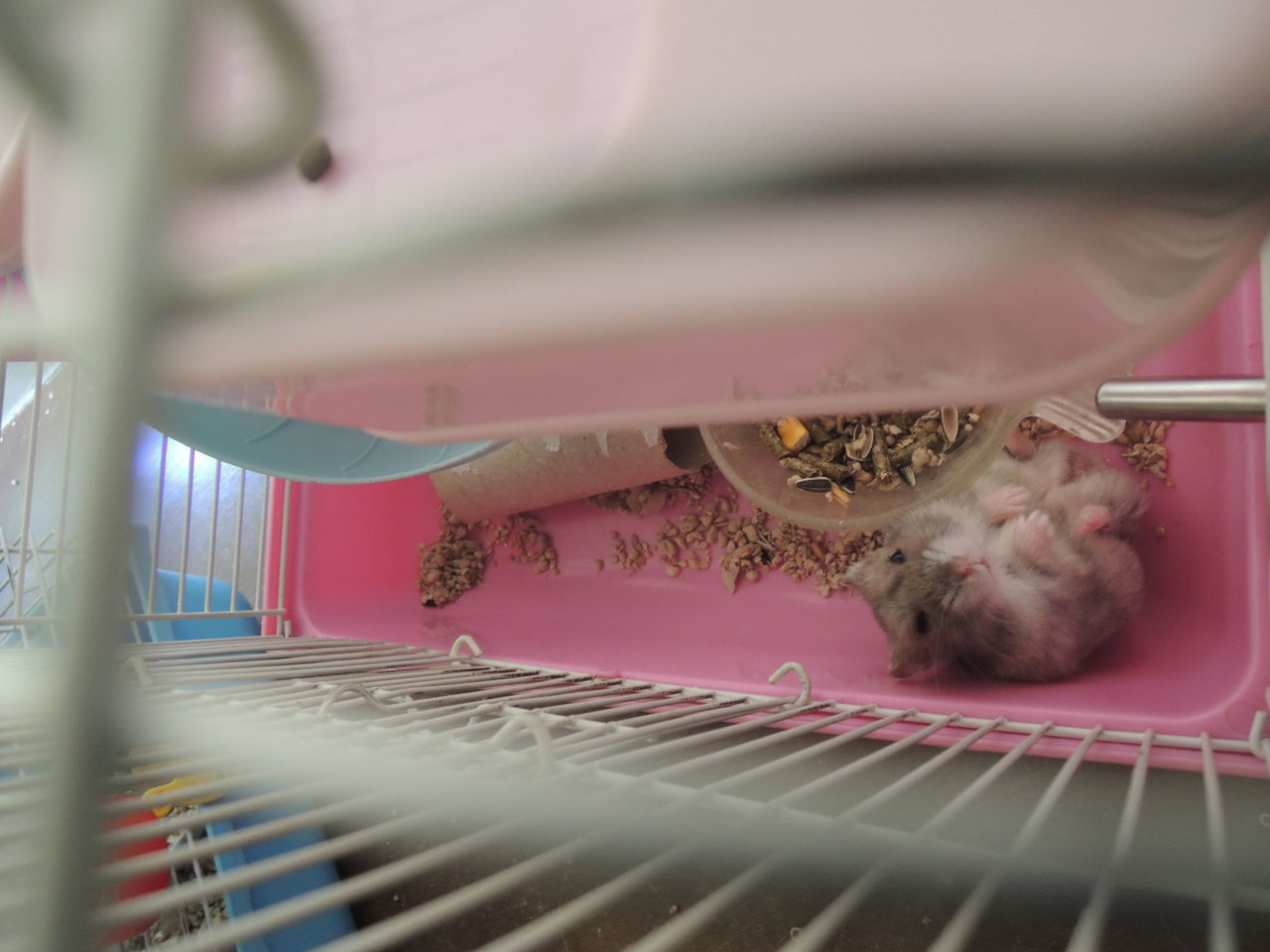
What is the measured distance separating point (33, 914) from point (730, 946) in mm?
1030

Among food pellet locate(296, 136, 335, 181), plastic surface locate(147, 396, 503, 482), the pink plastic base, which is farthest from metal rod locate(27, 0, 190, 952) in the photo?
the pink plastic base

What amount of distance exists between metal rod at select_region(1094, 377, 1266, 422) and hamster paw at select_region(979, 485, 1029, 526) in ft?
1.89

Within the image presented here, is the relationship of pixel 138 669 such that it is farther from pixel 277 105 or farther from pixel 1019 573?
pixel 1019 573

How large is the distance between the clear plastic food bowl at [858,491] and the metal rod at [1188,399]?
17.4 inches

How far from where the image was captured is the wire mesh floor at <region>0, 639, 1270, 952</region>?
310mm

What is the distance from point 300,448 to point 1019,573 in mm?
851

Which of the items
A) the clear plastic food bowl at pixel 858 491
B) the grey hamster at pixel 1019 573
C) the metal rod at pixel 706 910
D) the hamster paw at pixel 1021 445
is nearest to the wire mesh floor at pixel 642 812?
the metal rod at pixel 706 910

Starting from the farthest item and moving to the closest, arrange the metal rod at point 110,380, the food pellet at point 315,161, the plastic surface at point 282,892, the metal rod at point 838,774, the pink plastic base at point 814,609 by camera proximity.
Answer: the plastic surface at point 282,892 < the pink plastic base at point 814,609 < the metal rod at point 838,774 < the food pellet at point 315,161 < the metal rod at point 110,380

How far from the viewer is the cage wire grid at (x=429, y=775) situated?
11cm

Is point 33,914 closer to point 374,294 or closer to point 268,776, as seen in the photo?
point 374,294

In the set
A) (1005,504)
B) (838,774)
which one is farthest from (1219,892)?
(1005,504)

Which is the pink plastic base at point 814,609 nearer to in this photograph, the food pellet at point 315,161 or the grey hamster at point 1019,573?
the grey hamster at point 1019,573

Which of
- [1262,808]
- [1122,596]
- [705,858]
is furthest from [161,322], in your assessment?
[1122,596]

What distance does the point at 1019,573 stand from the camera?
91 cm
